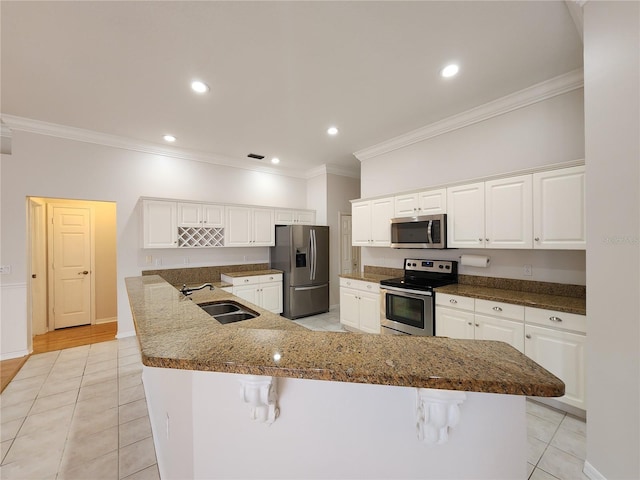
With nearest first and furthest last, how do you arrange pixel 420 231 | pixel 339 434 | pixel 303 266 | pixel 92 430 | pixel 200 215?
pixel 339 434
pixel 92 430
pixel 420 231
pixel 200 215
pixel 303 266

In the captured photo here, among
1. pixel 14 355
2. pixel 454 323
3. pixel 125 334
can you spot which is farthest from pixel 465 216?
pixel 14 355

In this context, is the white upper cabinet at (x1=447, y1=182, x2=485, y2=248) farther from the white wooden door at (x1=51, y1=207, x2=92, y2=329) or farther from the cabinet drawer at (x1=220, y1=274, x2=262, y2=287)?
the white wooden door at (x1=51, y1=207, x2=92, y2=329)

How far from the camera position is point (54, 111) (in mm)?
Answer: 3072

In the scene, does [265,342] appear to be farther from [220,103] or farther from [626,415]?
[220,103]

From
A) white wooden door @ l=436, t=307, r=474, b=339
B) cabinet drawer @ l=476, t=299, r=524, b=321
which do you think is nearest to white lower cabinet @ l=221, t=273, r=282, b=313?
white wooden door @ l=436, t=307, r=474, b=339

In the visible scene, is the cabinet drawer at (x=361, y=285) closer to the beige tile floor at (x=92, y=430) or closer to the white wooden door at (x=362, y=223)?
the white wooden door at (x=362, y=223)

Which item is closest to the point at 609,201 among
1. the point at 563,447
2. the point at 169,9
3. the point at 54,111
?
the point at 563,447

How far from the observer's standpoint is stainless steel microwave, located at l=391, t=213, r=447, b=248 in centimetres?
319

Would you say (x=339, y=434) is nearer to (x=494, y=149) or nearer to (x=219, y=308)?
(x=219, y=308)

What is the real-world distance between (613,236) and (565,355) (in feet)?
3.90

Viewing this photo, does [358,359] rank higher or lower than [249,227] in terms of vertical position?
lower

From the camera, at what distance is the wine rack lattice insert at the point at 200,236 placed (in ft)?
13.6

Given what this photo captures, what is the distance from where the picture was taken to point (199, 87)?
2.63 m

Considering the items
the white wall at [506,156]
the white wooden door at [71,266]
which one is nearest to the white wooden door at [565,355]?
the white wall at [506,156]
